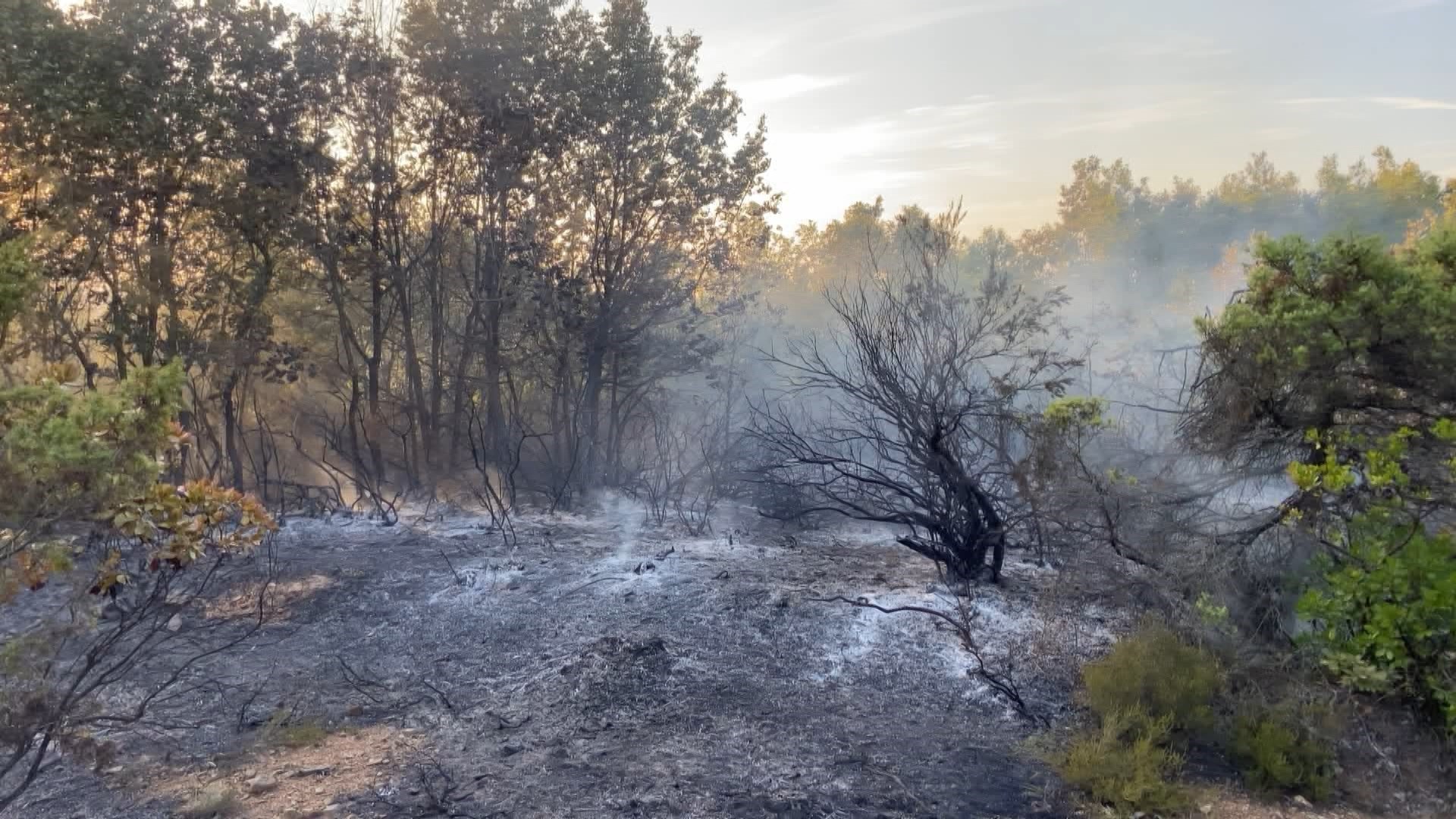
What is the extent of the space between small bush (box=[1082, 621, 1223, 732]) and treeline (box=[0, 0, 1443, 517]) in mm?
4848

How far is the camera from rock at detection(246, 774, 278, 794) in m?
4.47

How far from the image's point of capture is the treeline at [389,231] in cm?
952

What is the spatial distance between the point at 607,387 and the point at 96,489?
1196cm

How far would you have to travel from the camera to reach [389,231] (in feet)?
41.2

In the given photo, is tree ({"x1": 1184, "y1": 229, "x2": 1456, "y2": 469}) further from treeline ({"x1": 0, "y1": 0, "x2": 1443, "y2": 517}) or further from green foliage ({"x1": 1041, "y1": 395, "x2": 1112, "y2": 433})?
treeline ({"x1": 0, "y1": 0, "x2": 1443, "y2": 517})

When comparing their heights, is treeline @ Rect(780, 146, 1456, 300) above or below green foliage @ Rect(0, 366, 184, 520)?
above

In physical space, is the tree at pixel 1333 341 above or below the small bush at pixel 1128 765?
above

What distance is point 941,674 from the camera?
19.6 ft

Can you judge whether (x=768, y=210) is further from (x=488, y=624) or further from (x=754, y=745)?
(x=754, y=745)

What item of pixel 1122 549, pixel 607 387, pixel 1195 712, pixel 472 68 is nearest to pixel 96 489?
Result: pixel 1195 712

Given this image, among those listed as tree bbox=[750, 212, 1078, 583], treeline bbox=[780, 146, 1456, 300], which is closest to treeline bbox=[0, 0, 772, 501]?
tree bbox=[750, 212, 1078, 583]

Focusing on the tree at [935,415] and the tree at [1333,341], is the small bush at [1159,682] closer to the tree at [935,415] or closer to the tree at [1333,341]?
the tree at [1333,341]

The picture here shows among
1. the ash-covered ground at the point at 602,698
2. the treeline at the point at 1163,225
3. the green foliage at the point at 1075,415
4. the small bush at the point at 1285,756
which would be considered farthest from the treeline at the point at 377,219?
the treeline at the point at 1163,225

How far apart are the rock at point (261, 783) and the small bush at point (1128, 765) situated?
409cm
